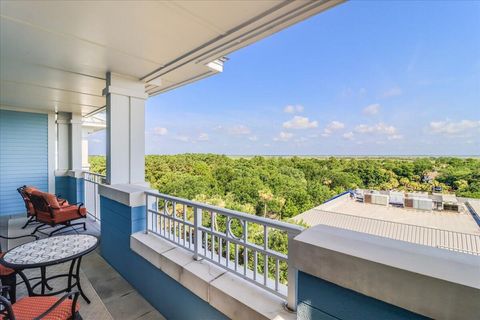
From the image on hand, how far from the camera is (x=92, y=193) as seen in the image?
520 cm

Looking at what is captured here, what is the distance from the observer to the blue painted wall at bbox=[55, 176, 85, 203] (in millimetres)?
5789

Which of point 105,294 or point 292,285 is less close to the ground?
point 292,285

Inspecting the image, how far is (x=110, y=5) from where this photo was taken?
5.54ft

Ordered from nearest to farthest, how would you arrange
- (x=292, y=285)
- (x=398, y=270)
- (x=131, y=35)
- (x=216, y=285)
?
(x=398, y=270), (x=292, y=285), (x=216, y=285), (x=131, y=35)

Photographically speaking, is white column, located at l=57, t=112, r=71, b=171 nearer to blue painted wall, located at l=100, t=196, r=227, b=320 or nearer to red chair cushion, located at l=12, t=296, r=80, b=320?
blue painted wall, located at l=100, t=196, r=227, b=320

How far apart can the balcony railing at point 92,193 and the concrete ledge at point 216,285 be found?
10.4 ft

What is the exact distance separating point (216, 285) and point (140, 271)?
1307mm

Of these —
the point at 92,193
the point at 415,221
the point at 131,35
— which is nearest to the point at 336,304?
the point at 131,35

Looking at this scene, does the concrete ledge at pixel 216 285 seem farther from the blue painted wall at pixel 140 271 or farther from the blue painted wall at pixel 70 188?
the blue painted wall at pixel 70 188

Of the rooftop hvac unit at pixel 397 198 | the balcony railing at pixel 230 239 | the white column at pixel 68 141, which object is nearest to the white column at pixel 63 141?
the white column at pixel 68 141

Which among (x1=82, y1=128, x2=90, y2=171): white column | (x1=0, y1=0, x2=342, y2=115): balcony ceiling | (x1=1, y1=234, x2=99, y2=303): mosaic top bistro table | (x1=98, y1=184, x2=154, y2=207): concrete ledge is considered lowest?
(x1=1, y1=234, x2=99, y2=303): mosaic top bistro table

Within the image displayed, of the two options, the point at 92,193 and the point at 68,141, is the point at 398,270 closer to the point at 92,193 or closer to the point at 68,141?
the point at 92,193

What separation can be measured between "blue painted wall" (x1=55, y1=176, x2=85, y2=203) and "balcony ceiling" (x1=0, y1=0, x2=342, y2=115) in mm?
2987

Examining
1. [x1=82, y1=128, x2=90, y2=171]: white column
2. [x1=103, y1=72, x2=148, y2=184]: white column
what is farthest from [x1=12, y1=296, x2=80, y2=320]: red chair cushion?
[x1=82, y1=128, x2=90, y2=171]: white column
